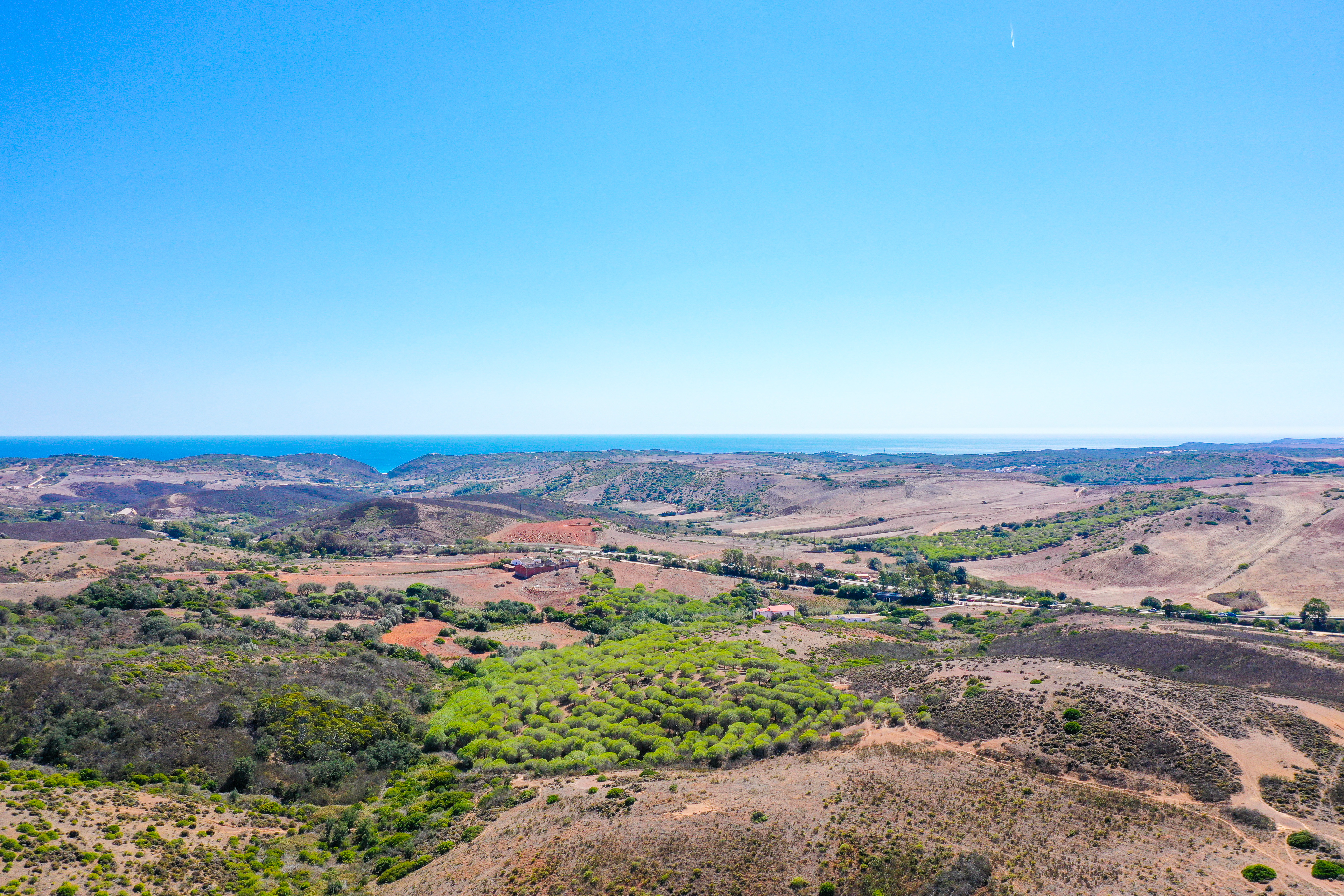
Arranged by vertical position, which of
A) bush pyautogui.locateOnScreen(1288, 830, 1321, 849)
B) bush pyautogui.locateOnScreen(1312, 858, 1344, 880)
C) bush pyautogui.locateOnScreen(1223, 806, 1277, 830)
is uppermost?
bush pyautogui.locateOnScreen(1312, 858, 1344, 880)

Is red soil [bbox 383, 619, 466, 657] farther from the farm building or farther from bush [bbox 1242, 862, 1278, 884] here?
bush [bbox 1242, 862, 1278, 884]

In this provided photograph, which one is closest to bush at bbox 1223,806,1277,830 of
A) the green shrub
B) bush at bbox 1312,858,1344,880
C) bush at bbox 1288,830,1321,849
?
bush at bbox 1288,830,1321,849

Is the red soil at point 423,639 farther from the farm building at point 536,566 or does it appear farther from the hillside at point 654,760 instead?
the farm building at point 536,566

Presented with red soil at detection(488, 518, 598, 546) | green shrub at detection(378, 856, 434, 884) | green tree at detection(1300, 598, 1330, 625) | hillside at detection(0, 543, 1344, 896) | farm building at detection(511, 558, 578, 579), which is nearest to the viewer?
hillside at detection(0, 543, 1344, 896)

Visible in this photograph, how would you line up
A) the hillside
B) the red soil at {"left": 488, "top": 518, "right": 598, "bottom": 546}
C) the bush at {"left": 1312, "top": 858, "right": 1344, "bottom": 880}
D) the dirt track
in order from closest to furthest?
the bush at {"left": 1312, "top": 858, "right": 1344, "bottom": 880} → the hillside → the dirt track → the red soil at {"left": 488, "top": 518, "right": 598, "bottom": 546}

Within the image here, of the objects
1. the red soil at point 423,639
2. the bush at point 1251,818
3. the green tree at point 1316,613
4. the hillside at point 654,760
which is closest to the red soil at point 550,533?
the red soil at point 423,639

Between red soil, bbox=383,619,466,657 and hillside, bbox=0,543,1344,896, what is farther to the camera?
red soil, bbox=383,619,466,657

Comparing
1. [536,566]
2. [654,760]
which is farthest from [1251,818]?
[536,566]
